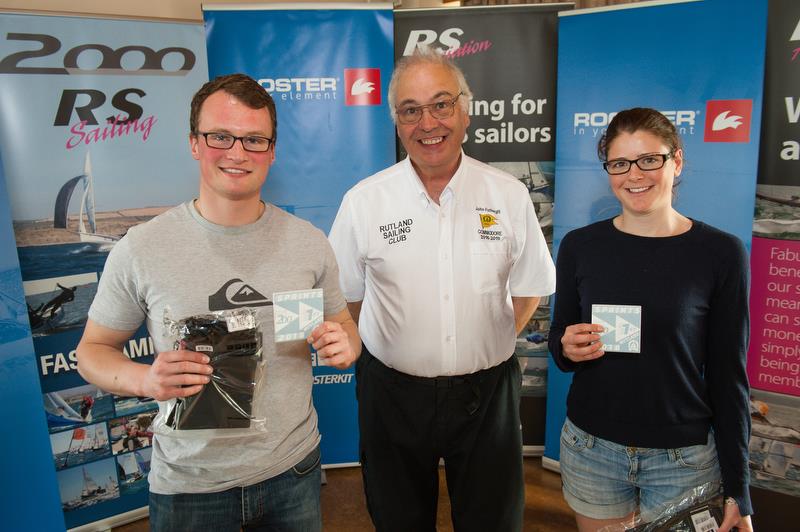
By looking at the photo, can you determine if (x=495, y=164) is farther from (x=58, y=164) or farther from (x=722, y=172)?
(x=58, y=164)

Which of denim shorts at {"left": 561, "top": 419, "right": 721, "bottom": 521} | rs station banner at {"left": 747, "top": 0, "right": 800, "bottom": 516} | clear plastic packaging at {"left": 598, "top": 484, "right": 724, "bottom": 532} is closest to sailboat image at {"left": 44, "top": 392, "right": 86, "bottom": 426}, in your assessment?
denim shorts at {"left": 561, "top": 419, "right": 721, "bottom": 521}

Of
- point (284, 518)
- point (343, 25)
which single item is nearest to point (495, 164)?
point (343, 25)

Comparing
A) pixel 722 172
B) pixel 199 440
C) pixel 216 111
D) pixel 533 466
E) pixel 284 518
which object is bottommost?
pixel 533 466

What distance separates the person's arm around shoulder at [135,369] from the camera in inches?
52.2

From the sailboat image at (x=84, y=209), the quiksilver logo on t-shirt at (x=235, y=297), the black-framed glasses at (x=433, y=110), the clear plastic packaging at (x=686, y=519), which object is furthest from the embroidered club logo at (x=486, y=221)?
the sailboat image at (x=84, y=209)

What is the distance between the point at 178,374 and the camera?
1.33 m

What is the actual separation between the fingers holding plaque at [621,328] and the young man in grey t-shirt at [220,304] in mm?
777

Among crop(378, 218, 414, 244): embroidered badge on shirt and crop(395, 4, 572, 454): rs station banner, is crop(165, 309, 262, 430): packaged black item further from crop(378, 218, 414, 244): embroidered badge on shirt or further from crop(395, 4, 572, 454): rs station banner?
crop(395, 4, 572, 454): rs station banner

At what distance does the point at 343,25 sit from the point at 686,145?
1.95 meters

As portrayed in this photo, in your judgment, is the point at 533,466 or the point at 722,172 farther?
the point at 533,466

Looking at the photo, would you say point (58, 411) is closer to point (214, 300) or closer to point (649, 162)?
point (214, 300)

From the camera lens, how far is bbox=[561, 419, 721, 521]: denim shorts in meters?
1.62

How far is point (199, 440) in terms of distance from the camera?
4.76 feet

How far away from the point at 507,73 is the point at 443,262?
1.72 m
